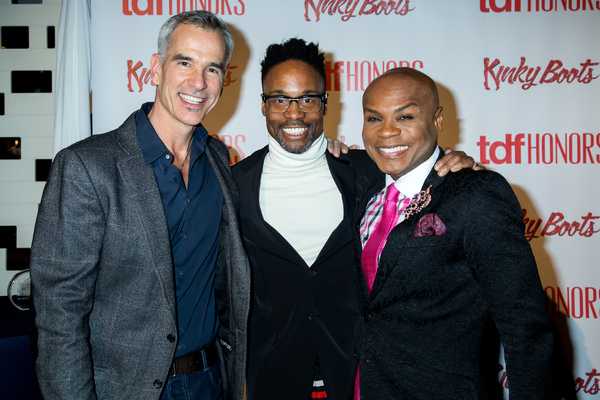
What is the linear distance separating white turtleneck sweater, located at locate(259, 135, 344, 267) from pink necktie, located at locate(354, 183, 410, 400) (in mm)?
449

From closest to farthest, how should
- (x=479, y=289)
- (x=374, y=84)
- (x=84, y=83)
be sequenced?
(x=479, y=289), (x=374, y=84), (x=84, y=83)

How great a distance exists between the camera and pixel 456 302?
49.6 inches

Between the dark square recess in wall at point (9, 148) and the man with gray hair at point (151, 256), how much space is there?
5.35 meters

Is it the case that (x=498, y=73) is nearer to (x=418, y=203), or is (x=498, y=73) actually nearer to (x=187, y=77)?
(x=418, y=203)

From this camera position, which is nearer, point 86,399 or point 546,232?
point 86,399

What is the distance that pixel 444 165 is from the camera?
1405mm

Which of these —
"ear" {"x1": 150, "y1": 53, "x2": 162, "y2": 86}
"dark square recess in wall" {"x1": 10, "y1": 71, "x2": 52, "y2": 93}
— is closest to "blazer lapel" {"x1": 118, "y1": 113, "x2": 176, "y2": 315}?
"ear" {"x1": 150, "y1": 53, "x2": 162, "y2": 86}

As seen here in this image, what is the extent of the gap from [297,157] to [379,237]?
2.34 ft

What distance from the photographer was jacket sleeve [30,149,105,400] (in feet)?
3.99

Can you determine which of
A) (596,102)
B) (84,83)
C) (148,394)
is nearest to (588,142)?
(596,102)

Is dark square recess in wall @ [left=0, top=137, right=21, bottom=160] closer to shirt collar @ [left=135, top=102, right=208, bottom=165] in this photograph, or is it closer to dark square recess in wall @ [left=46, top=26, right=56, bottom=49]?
dark square recess in wall @ [left=46, top=26, right=56, bottom=49]

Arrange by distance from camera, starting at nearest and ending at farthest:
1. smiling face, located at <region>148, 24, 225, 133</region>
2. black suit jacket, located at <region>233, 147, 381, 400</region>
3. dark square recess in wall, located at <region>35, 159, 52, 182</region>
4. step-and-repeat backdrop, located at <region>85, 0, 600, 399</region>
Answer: smiling face, located at <region>148, 24, 225, 133</region>
black suit jacket, located at <region>233, 147, 381, 400</region>
step-and-repeat backdrop, located at <region>85, 0, 600, 399</region>
dark square recess in wall, located at <region>35, 159, 52, 182</region>

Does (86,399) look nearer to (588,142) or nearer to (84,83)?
(84,83)

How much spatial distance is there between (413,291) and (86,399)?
43.2 inches
